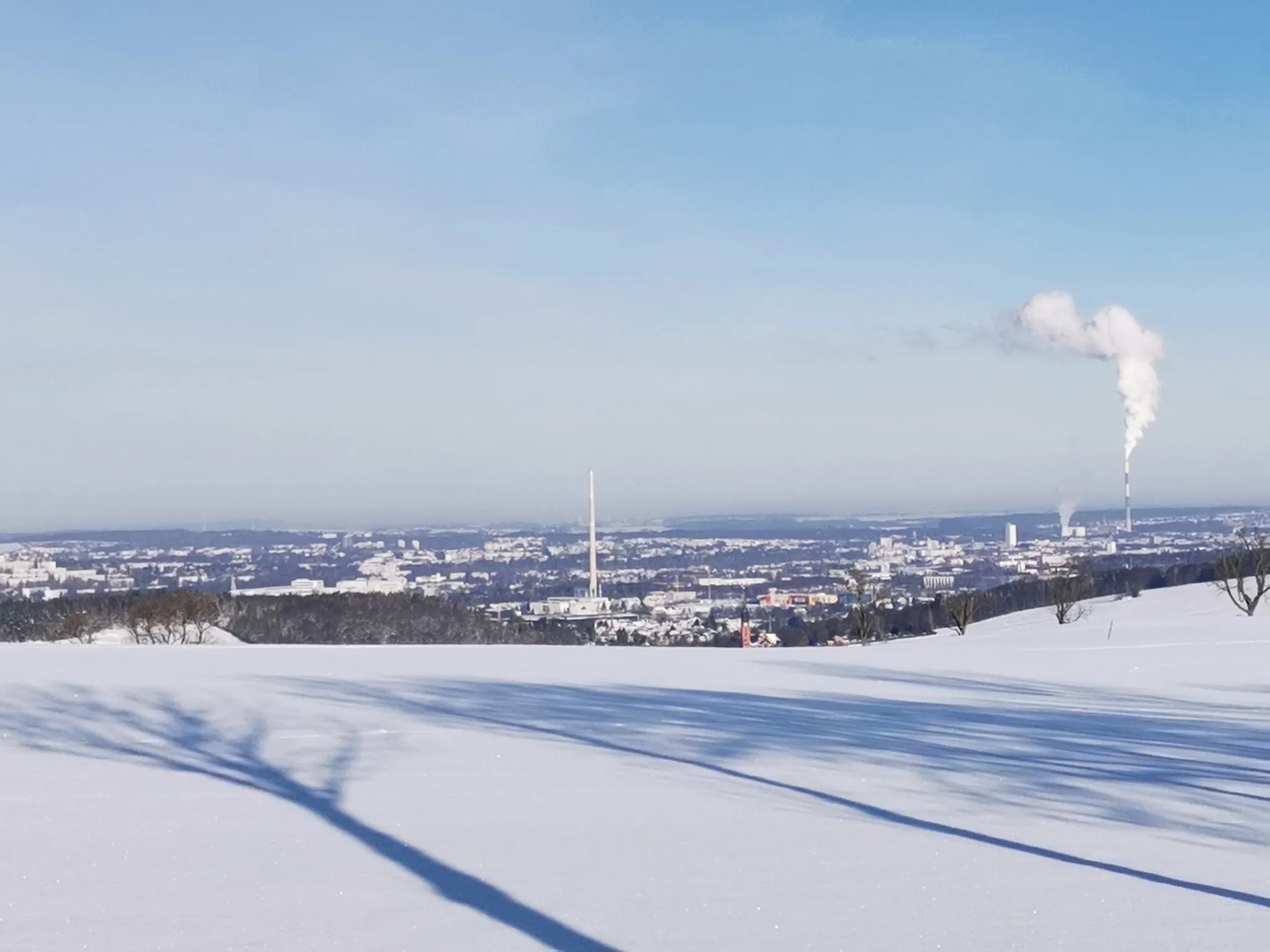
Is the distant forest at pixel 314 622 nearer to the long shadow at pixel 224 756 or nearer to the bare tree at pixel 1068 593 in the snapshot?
the bare tree at pixel 1068 593

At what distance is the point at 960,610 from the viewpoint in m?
33.2

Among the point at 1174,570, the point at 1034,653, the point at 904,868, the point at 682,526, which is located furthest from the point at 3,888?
the point at 682,526

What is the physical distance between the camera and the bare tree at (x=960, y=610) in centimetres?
3209

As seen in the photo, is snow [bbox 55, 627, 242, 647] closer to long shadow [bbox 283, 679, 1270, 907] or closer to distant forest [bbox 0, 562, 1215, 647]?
distant forest [bbox 0, 562, 1215, 647]

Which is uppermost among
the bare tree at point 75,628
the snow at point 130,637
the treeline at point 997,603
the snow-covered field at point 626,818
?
the snow-covered field at point 626,818

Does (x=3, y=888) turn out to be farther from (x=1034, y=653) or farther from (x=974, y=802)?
(x=1034, y=653)

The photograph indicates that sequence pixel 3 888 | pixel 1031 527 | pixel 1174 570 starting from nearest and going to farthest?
pixel 3 888 → pixel 1174 570 → pixel 1031 527

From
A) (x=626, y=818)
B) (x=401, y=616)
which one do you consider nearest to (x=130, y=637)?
(x=401, y=616)

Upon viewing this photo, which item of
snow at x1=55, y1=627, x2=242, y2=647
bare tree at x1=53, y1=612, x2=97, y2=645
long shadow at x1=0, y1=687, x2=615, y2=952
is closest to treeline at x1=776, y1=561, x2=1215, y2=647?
snow at x1=55, y1=627, x2=242, y2=647

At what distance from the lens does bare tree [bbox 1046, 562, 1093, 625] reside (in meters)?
32.4

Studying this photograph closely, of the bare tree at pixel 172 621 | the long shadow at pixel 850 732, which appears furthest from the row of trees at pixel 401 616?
the long shadow at pixel 850 732

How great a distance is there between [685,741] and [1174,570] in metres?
37.3

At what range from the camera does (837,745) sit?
28.1 ft

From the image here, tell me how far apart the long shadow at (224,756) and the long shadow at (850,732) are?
1.64 m
